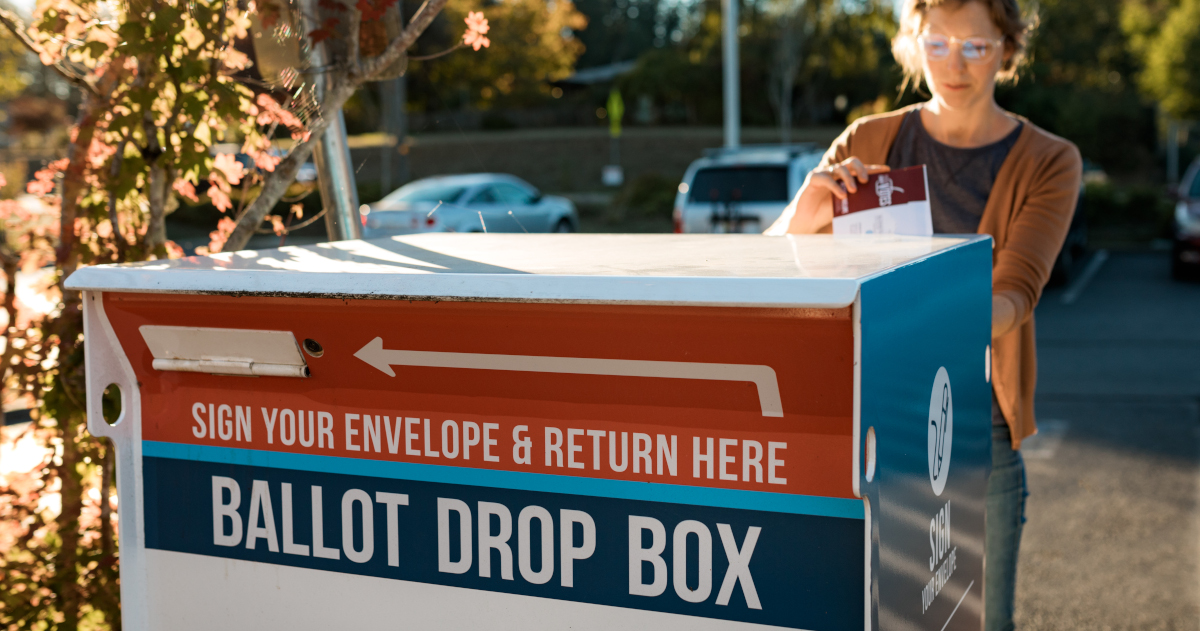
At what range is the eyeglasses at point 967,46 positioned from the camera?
Result: 95.9 inches

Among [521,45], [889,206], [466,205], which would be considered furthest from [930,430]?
[521,45]

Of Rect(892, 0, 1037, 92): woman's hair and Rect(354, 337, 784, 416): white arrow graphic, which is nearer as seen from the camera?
Rect(354, 337, 784, 416): white arrow graphic

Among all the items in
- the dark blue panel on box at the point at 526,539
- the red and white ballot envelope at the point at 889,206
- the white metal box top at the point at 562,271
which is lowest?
the dark blue panel on box at the point at 526,539

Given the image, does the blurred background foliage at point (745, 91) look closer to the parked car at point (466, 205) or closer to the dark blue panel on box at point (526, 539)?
the parked car at point (466, 205)

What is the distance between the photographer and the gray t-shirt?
8.17ft

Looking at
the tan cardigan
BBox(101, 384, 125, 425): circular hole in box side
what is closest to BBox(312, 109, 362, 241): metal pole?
BBox(101, 384, 125, 425): circular hole in box side

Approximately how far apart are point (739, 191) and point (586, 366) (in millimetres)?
11477

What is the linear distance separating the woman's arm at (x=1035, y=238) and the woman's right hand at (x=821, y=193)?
0.32 metres

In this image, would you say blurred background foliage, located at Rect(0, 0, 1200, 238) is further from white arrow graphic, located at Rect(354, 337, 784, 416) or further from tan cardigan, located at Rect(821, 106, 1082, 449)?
white arrow graphic, located at Rect(354, 337, 784, 416)

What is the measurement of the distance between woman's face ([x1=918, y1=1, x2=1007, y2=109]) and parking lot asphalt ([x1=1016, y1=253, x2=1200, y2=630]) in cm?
245

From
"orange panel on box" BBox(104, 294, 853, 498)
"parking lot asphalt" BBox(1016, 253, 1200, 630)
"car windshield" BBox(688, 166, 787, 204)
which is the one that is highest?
"car windshield" BBox(688, 166, 787, 204)

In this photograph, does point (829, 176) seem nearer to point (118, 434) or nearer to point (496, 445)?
point (496, 445)

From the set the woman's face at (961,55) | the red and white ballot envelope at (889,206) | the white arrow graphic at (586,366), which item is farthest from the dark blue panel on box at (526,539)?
the woman's face at (961,55)

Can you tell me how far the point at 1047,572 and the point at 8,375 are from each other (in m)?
3.98
